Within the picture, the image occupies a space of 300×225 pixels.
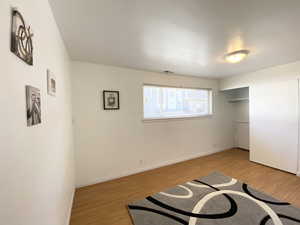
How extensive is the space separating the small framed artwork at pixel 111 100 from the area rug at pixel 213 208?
1.70m

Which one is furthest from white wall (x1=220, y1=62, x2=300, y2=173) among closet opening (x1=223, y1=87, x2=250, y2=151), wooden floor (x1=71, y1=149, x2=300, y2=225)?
closet opening (x1=223, y1=87, x2=250, y2=151)

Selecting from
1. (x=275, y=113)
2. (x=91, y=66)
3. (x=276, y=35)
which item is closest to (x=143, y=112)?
(x=91, y=66)

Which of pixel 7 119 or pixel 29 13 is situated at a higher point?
pixel 29 13

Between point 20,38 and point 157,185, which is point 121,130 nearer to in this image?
point 157,185

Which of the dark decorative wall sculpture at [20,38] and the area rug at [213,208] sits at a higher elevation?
the dark decorative wall sculpture at [20,38]

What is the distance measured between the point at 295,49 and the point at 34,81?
3.32 meters

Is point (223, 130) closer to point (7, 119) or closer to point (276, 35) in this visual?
point (276, 35)

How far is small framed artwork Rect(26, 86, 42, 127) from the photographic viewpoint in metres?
0.73

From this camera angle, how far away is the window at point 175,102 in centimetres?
338

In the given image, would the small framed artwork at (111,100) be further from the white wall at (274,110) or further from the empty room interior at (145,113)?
the white wall at (274,110)

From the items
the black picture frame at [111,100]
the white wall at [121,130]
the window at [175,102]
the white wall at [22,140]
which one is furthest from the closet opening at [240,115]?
the white wall at [22,140]

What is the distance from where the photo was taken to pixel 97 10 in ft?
4.19

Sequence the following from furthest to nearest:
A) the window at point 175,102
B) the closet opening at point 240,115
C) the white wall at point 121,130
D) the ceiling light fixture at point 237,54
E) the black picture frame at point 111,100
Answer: the closet opening at point 240,115 < the window at point 175,102 < the black picture frame at point 111,100 < the white wall at point 121,130 < the ceiling light fixture at point 237,54

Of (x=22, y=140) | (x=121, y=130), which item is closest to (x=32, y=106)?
(x=22, y=140)
